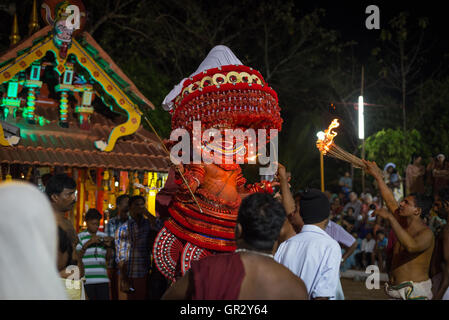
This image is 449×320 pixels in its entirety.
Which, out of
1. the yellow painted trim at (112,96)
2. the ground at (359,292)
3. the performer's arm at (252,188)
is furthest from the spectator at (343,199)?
the performer's arm at (252,188)

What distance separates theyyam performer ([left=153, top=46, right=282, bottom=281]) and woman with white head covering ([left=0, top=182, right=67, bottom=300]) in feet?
10.9

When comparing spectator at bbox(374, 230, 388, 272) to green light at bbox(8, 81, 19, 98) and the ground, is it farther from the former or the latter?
green light at bbox(8, 81, 19, 98)

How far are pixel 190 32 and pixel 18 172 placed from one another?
35.7 ft

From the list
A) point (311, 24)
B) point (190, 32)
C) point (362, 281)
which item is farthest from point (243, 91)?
point (311, 24)

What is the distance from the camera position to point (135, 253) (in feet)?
25.6

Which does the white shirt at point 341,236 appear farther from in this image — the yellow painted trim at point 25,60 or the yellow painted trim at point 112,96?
the yellow painted trim at point 25,60

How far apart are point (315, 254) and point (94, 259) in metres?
4.28

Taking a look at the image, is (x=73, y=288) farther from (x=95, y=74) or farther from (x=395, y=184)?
(x=395, y=184)

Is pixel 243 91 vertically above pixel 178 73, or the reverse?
pixel 178 73

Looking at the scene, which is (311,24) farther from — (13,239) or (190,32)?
(13,239)

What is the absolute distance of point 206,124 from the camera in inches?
222

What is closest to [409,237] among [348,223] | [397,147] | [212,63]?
[212,63]

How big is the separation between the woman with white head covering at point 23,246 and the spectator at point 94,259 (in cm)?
534

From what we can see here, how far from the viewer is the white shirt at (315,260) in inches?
151
